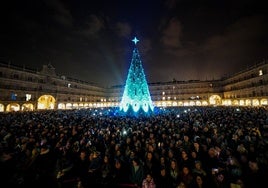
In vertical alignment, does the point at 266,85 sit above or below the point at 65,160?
above

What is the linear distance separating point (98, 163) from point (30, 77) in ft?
163

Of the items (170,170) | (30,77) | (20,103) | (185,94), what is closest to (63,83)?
(30,77)

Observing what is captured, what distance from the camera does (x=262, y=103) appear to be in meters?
44.3

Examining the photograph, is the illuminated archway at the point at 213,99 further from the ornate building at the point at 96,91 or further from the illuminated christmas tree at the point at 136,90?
the illuminated christmas tree at the point at 136,90

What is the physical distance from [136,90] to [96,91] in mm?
63273

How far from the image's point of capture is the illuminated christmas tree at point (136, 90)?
22.0 metres

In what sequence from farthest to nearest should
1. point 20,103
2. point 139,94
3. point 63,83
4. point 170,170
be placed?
point 63,83 → point 20,103 → point 139,94 → point 170,170

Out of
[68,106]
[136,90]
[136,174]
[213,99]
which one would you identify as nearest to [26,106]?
[68,106]

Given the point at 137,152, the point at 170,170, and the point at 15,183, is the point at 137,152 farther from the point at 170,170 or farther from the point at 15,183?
the point at 15,183

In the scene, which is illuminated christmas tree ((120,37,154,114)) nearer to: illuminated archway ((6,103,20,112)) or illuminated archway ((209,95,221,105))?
illuminated archway ((6,103,20,112))

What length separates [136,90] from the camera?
72.3 feet

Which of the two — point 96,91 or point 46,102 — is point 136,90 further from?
point 96,91

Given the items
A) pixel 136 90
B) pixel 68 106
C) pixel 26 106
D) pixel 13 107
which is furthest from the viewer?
pixel 68 106

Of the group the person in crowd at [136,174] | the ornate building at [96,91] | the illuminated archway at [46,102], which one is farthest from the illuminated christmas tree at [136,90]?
the illuminated archway at [46,102]
